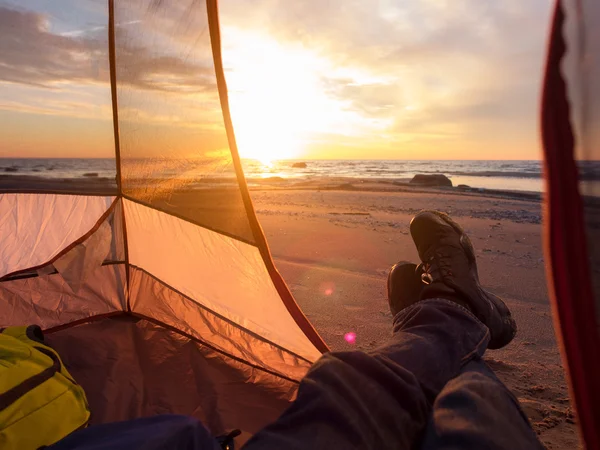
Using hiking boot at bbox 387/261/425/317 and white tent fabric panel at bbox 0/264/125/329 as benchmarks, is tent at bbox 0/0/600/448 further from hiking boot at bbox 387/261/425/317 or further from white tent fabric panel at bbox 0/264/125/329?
hiking boot at bbox 387/261/425/317

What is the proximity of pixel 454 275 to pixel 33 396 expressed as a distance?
1592 millimetres

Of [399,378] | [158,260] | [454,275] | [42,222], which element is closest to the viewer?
→ [399,378]

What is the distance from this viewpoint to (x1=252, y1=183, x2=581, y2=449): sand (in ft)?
Result: 6.38

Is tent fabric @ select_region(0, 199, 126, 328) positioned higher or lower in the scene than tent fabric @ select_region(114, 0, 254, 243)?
lower

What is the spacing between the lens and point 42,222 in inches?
91.7

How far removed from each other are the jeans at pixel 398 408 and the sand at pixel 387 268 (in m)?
0.86

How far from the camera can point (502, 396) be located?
97 cm

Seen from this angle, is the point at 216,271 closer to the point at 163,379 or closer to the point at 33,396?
the point at 163,379

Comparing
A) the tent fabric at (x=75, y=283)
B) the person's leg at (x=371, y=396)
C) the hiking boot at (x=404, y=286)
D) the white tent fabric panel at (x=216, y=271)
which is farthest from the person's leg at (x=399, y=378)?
the tent fabric at (x=75, y=283)

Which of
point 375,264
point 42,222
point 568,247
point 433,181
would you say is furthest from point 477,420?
point 433,181

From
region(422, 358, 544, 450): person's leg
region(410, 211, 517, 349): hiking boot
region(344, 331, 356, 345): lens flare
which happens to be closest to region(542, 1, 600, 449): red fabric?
region(422, 358, 544, 450): person's leg

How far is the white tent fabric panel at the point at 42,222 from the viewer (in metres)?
2.26

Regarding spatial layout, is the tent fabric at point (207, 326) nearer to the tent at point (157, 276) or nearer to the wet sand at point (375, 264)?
the tent at point (157, 276)

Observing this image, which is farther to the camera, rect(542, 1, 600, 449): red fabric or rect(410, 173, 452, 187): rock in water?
rect(410, 173, 452, 187): rock in water
